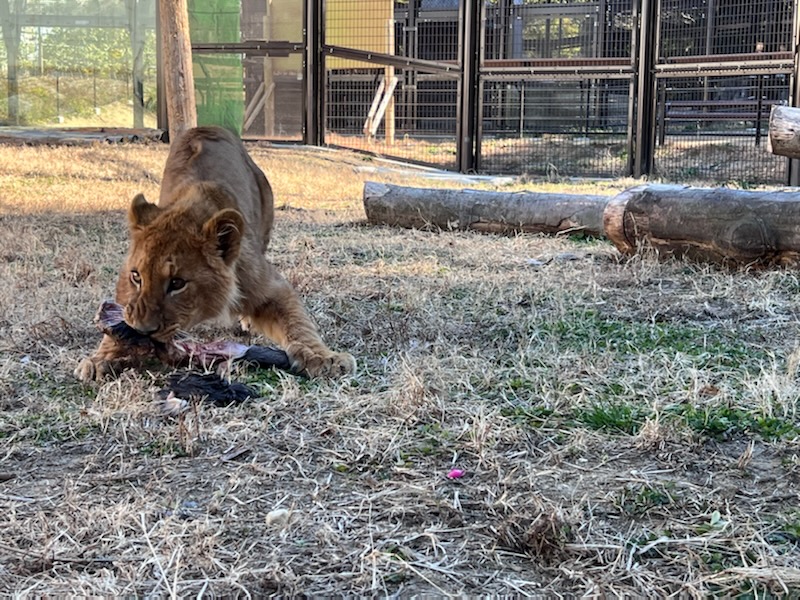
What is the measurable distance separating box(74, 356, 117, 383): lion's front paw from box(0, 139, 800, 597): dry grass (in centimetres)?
7

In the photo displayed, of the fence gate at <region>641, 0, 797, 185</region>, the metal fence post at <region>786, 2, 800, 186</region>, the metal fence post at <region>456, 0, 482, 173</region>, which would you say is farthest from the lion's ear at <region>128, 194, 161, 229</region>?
the metal fence post at <region>456, 0, 482, 173</region>

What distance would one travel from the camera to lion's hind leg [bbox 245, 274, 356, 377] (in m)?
3.69

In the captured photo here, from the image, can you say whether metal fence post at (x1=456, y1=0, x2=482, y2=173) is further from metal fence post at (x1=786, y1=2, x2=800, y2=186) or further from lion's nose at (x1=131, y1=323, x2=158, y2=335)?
lion's nose at (x1=131, y1=323, x2=158, y2=335)

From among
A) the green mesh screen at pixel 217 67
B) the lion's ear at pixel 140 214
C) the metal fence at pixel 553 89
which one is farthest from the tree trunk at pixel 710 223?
the green mesh screen at pixel 217 67

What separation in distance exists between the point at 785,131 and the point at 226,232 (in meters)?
4.83

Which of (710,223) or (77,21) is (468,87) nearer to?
(77,21)

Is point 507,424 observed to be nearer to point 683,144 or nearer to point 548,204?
point 548,204

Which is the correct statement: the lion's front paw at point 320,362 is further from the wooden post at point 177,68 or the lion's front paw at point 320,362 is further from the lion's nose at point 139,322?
the wooden post at point 177,68

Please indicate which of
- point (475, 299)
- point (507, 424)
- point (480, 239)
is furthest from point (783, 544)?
point (480, 239)

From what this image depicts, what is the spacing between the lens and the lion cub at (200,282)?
3.56 m

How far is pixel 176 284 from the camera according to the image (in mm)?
3621

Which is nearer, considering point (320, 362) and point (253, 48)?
point (320, 362)

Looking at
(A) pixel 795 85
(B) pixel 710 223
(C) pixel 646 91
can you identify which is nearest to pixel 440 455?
(B) pixel 710 223

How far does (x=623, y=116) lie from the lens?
14.2 m
